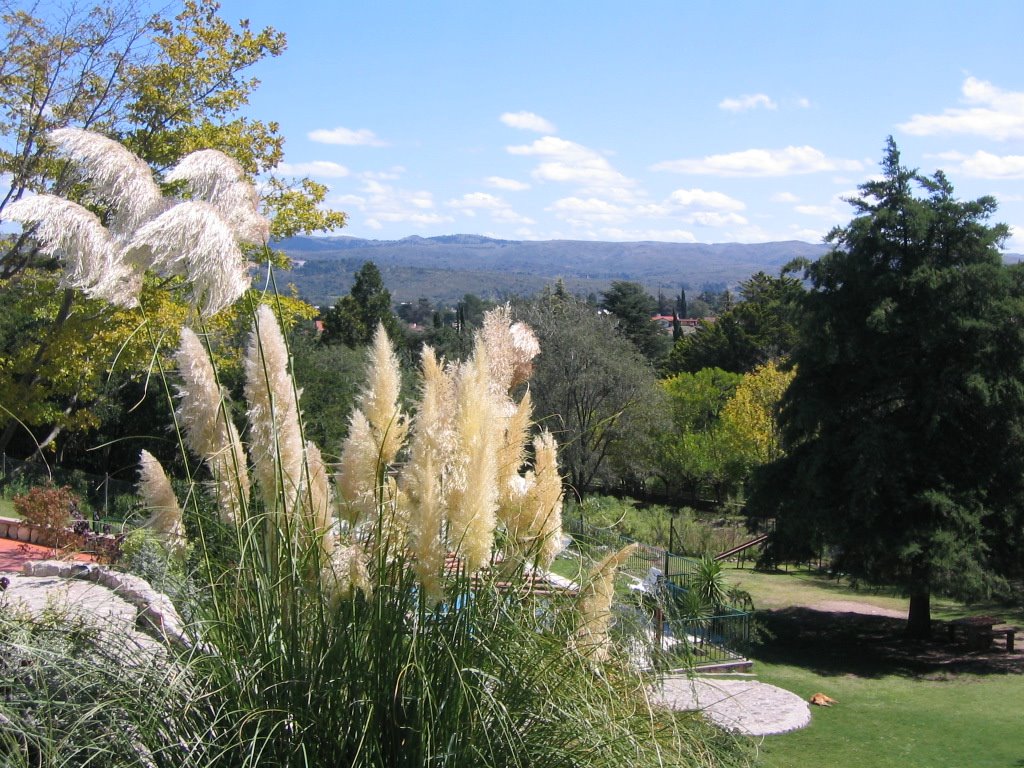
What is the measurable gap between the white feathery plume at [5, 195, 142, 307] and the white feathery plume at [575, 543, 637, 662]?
5.71 feet

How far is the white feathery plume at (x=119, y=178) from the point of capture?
112 inches

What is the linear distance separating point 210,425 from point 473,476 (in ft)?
3.01

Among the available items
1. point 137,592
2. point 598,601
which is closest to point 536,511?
point 598,601

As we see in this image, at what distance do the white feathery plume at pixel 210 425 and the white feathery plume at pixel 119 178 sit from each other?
401 millimetres

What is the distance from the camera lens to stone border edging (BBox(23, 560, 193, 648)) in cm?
301

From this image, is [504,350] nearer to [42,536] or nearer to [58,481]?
[42,536]

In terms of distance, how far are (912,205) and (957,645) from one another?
947 centimetres

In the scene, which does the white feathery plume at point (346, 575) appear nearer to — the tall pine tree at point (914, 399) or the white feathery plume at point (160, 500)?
the white feathery plume at point (160, 500)

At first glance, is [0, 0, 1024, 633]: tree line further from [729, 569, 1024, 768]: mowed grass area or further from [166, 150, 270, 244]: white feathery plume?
[166, 150, 270, 244]: white feathery plume

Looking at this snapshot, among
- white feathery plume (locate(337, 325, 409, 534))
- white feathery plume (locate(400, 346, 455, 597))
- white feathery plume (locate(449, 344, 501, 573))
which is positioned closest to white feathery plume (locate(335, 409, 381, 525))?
white feathery plume (locate(337, 325, 409, 534))

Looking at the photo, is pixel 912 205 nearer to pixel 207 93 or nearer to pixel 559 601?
pixel 207 93

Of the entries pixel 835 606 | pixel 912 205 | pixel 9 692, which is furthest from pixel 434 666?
pixel 835 606

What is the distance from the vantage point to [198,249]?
2586mm

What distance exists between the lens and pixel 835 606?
76.3 ft
